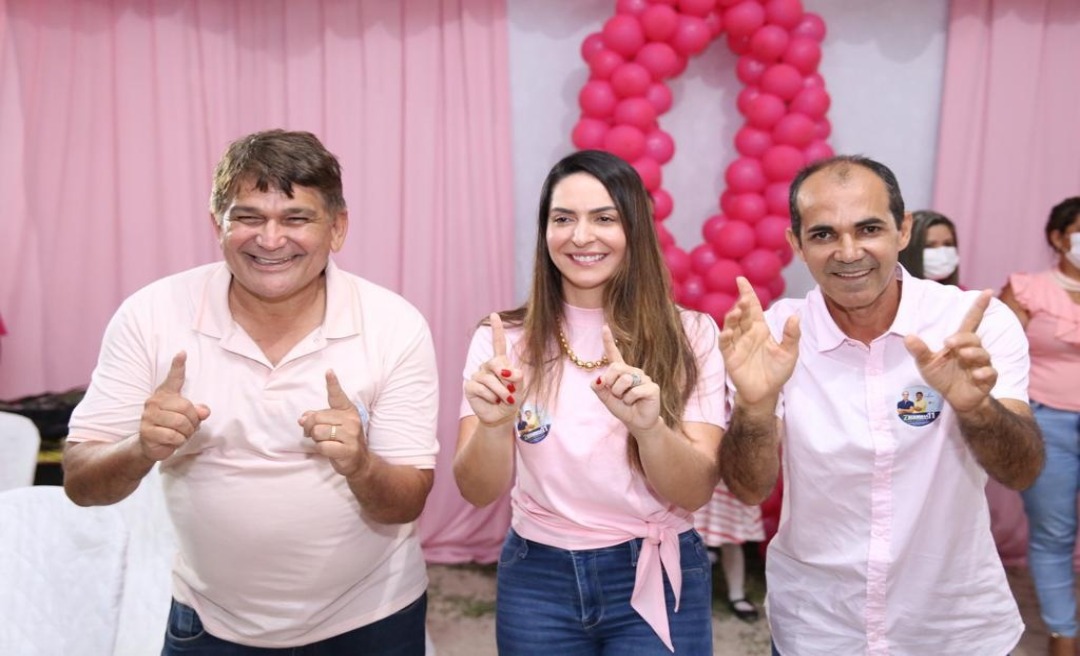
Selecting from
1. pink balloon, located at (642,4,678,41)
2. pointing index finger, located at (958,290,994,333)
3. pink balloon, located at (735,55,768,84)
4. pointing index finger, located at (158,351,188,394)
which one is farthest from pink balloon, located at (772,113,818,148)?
pointing index finger, located at (158,351,188,394)

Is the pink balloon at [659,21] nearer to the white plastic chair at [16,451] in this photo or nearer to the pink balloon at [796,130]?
the pink balloon at [796,130]

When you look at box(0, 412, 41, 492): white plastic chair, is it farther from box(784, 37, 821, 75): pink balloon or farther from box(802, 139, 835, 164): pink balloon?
box(784, 37, 821, 75): pink balloon

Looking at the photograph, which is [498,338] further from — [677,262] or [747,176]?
[747,176]

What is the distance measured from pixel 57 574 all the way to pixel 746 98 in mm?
2975

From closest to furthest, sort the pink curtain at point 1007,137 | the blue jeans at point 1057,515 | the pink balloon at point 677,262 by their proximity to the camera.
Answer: the blue jeans at point 1057,515
the pink balloon at point 677,262
the pink curtain at point 1007,137

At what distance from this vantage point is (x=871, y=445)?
1541mm

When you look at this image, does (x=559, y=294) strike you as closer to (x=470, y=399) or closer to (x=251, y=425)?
(x=470, y=399)

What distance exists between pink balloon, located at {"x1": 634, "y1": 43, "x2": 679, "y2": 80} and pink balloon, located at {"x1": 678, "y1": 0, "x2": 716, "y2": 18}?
0.15 m

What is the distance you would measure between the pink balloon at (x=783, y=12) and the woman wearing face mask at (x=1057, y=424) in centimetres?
121

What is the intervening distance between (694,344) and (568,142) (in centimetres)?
252

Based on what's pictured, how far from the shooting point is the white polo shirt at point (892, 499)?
1555mm

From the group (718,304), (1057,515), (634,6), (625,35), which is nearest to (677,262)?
(718,304)

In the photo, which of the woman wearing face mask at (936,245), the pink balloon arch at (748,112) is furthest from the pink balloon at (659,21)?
the woman wearing face mask at (936,245)

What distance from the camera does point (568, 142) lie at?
4.03 m
